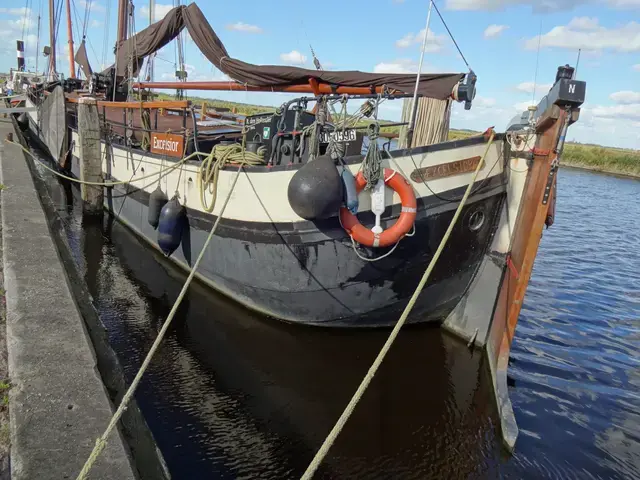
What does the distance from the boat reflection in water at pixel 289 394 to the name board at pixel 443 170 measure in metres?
2.22

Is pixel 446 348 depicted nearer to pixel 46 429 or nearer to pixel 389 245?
pixel 389 245

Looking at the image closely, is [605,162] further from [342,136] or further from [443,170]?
[342,136]

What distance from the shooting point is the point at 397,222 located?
5066mm

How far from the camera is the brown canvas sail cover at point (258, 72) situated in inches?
215

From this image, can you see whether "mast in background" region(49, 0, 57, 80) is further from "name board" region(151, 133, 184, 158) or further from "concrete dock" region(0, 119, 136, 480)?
"concrete dock" region(0, 119, 136, 480)

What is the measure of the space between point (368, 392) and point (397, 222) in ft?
6.08

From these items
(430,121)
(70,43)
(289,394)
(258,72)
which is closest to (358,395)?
(289,394)

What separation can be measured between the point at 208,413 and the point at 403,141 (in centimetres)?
387

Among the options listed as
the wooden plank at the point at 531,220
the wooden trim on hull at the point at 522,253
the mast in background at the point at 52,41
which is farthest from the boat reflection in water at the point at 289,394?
the mast in background at the point at 52,41

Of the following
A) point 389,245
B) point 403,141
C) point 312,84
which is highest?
point 312,84

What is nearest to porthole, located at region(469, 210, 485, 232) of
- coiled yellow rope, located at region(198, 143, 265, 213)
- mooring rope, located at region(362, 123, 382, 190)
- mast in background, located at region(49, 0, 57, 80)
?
mooring rope, located at region(362, 123, 382, 190)

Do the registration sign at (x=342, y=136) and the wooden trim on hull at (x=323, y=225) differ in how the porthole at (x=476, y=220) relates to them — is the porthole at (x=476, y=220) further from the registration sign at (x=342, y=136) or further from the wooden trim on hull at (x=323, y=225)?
the registration sign at (x=342, y=136)

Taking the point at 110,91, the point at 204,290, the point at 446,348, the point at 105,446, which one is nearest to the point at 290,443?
the point at 105,446

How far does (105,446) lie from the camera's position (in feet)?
8.47
